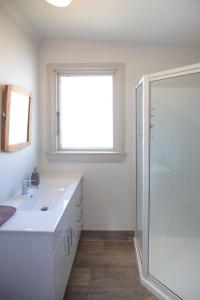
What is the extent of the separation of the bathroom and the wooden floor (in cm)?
1

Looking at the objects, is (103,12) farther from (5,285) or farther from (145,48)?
(5,285)

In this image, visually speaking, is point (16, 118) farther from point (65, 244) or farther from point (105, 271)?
point (105, 271)

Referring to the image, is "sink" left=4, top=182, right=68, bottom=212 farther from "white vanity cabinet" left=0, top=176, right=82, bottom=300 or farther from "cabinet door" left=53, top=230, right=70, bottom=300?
"white vanity cabinet" left=0, top=176, right=82, bottom=300

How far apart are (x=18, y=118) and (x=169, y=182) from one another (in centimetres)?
152

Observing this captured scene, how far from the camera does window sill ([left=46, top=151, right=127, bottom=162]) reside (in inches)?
121

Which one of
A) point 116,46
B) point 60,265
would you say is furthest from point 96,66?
point 60,265

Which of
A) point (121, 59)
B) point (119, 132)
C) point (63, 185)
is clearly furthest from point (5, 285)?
point (121, 59)

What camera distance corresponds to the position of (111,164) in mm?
3092

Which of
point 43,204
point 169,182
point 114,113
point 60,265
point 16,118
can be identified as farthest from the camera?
point 114,113

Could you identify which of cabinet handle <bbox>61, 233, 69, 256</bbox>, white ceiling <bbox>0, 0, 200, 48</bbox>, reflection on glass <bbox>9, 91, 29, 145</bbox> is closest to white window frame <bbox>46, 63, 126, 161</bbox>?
white ceiling <bbox>0, 0, 200, 48</bbox>

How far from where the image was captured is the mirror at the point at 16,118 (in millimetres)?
2031

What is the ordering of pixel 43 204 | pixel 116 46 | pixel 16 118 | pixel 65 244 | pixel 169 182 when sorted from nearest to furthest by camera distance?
pixel 65 244 → pixel 16 118 → pixel 43 204 → pixel 169 182 → pixel 116 46

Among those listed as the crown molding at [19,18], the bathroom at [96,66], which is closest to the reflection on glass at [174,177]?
the bathroom at [96,66]

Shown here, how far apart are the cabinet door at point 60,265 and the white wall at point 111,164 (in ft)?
3.68
